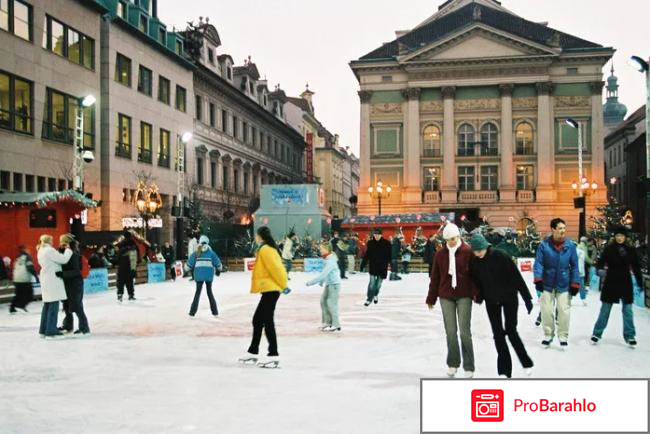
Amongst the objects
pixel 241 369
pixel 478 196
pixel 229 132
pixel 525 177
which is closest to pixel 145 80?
pixel 229 132

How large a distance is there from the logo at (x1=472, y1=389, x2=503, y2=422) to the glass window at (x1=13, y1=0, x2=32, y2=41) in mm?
27405

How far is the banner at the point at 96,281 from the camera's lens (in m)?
21.9

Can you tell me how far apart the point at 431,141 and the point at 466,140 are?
3.00 meters

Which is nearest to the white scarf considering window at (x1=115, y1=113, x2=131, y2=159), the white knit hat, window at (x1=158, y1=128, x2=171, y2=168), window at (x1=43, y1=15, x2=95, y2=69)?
the white knit hat

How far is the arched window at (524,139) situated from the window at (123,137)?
1383 inches

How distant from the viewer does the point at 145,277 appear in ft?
88.3

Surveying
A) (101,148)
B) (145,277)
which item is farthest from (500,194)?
(145,277)

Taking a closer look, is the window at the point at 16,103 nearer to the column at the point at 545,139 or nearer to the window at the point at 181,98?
the window at the point at 181,98

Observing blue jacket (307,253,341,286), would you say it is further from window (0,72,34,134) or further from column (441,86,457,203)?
column (441,86,457,203)

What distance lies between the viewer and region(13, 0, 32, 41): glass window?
27.5 meters

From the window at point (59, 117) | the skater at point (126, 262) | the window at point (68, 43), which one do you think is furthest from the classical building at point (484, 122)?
the skater at point (126, 262)

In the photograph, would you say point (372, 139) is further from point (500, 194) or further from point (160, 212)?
point (160, 212)

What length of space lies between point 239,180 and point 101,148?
22.3 m

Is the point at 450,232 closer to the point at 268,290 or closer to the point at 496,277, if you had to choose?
the point at 496,277
